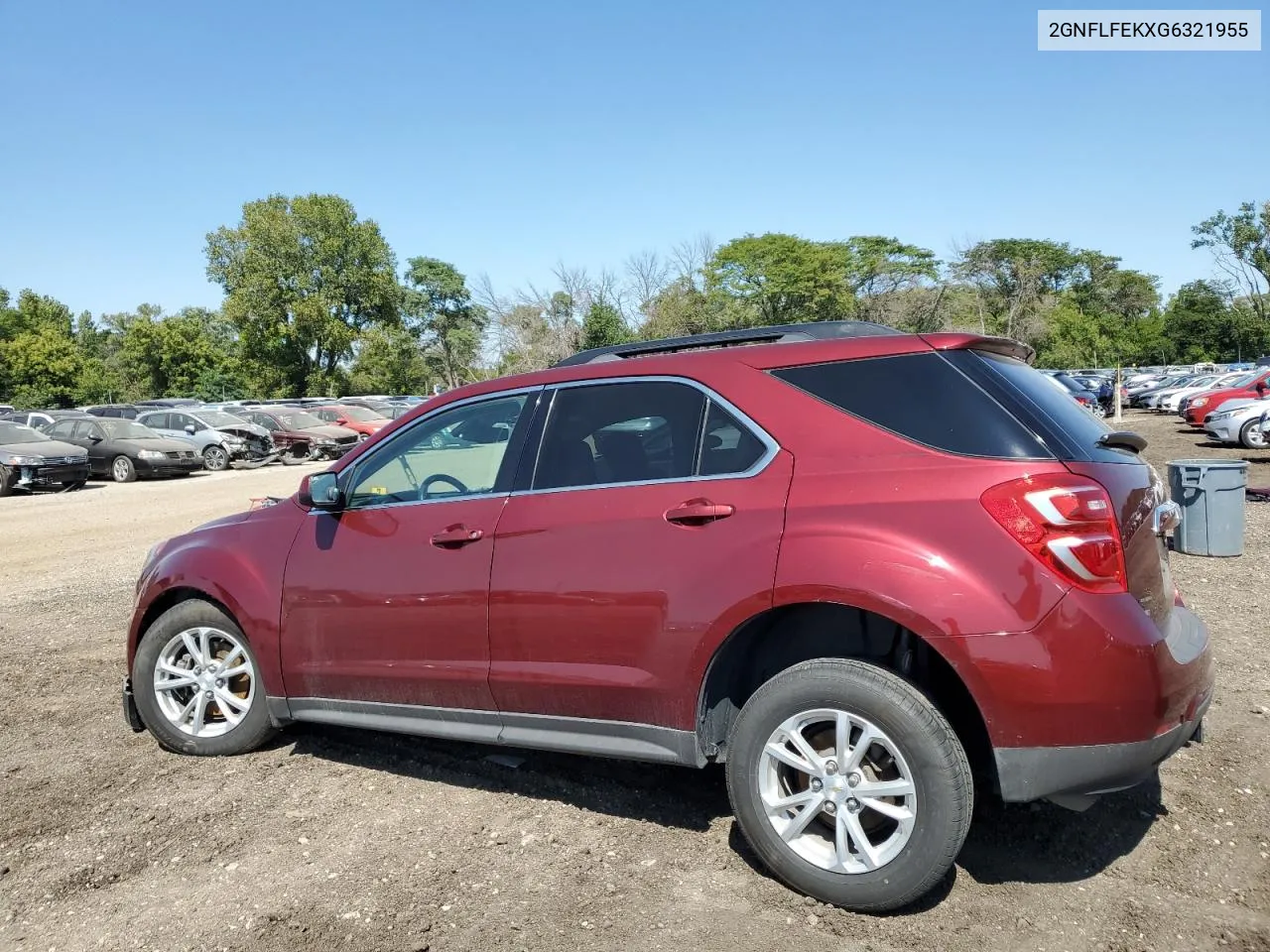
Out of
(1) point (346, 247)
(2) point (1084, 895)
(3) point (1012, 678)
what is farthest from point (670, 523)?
(1) point (346, 247)

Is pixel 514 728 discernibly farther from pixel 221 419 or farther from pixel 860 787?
pixel 221 419

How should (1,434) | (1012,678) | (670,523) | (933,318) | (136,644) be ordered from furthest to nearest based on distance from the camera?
(933,318) < (1,434) < (136,644) < (670,523) < (1012,678)

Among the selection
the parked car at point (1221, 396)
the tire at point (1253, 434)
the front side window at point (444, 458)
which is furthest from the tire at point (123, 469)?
the parked car at point (1221, 396)

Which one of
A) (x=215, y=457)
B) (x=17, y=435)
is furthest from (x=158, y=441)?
(x=215, y=457)

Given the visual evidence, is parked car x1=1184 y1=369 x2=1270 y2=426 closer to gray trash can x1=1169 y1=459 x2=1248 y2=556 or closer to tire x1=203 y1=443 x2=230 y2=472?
gray trash can x1=1169 y1=459 x2=1248 y2=556

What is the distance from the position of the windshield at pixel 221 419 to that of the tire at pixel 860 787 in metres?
26.6

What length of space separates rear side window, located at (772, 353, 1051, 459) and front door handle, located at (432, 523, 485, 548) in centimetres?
132

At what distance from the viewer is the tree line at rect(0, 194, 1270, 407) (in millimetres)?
55250

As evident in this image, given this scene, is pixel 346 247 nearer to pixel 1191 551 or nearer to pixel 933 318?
pixel 933 318

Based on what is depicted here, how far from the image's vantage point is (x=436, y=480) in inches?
158

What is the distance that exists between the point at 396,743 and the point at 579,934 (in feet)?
6.54

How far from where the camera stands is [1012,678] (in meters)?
2.72

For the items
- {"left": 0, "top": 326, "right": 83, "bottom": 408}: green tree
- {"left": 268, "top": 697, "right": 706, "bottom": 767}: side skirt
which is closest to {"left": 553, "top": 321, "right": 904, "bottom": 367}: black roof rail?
{"left": 268, "top": 697, "right": 706, "bottom": 767}: side skirt

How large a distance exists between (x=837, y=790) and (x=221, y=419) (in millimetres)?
27279
